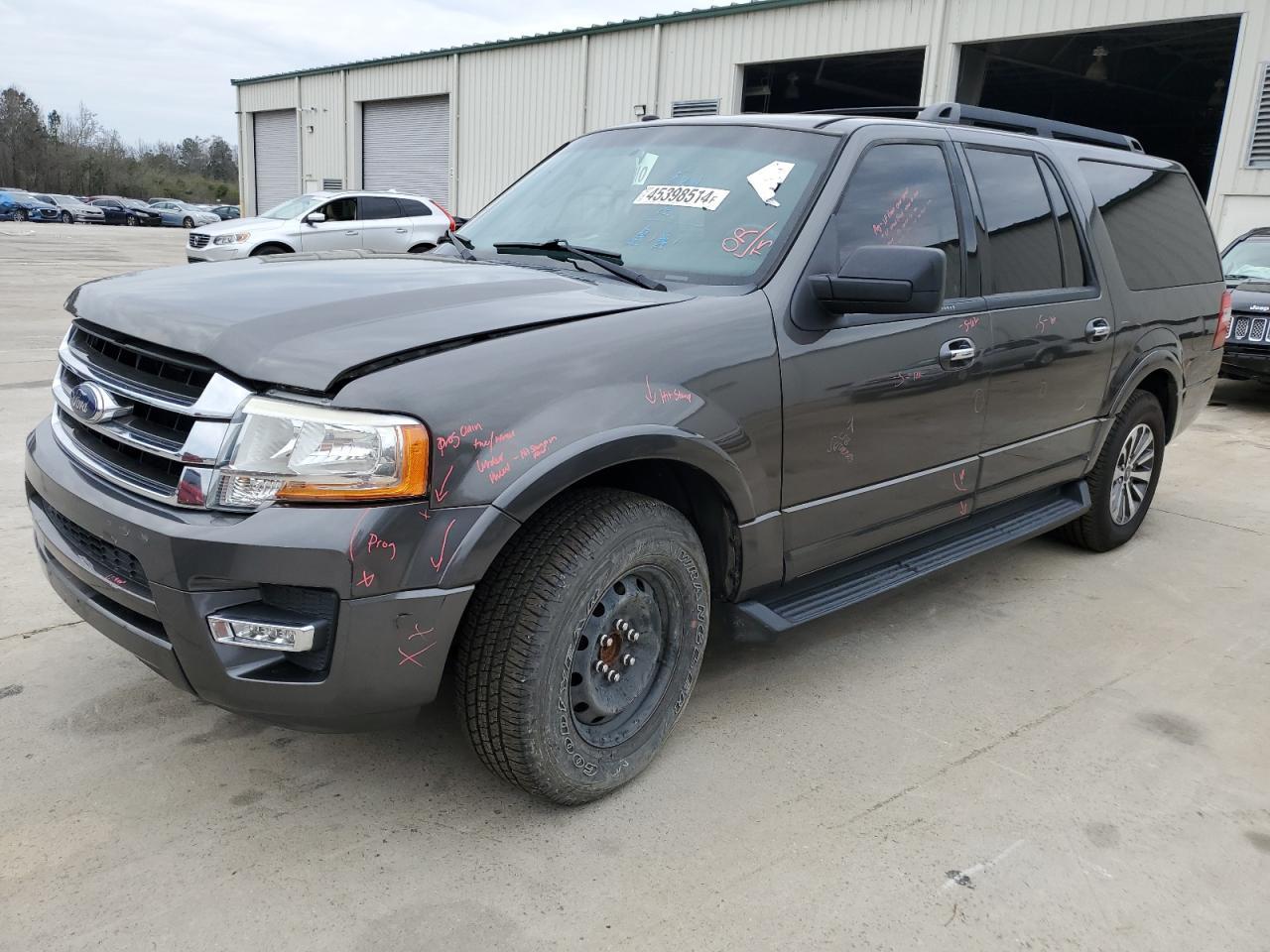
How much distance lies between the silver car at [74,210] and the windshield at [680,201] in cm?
5452

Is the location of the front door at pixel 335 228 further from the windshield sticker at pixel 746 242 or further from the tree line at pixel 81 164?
the tree line at pixel 81 164

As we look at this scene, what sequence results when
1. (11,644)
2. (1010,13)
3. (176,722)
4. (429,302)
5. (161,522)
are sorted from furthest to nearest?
(1010,13)
(11,644)
(176,722)
(429,302)
(161,522)

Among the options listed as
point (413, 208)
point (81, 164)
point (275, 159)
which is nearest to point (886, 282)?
point (413, 208)

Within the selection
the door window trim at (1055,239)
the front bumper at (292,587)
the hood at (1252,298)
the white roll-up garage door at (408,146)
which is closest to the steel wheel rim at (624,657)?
the front bumper at (292,587)

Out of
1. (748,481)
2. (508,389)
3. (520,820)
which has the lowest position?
(520,820)

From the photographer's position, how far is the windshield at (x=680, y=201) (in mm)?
3045

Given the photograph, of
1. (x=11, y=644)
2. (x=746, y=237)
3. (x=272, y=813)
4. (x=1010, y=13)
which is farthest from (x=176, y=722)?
(x=1010, y=13)

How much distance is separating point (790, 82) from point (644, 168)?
1828cm

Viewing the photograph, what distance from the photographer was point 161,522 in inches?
84.4

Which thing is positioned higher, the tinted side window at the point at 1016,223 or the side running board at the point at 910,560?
the tinted side window at the point at 1016,223

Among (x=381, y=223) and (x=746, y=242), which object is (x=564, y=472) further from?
(x=381, y=223)

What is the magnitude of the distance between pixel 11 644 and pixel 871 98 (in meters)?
24.6

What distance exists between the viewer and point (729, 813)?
2650 millimetres

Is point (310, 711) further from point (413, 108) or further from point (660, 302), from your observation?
point (413, 108)
